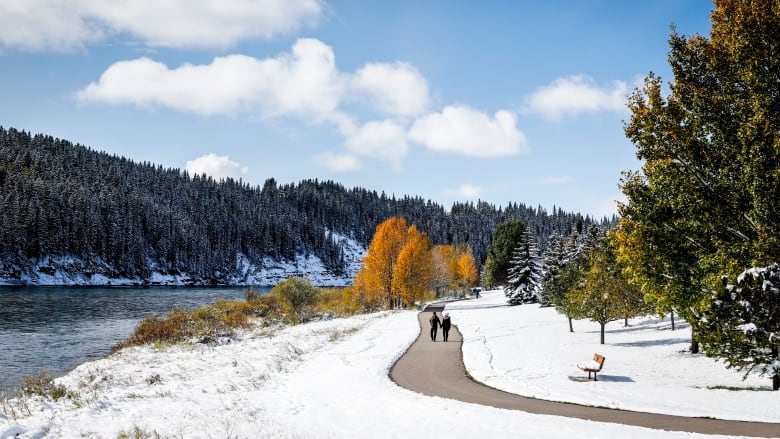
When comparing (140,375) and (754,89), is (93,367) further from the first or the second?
(754,89)

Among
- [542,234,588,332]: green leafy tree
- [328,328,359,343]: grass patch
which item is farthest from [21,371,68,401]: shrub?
[542,234,588,332]: green leafy tree

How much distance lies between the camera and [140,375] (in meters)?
21.9

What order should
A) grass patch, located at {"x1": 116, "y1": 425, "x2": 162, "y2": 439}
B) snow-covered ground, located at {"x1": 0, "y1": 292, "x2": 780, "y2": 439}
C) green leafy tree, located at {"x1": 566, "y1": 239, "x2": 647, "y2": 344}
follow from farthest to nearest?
green leafy tree, located at {"x1": 566, "y1": 239, "x2": 647, "y2": 344} < snow-covered ground, located at {"x1": 0, "y1": 292, "x2": 780, "y2": 439} < grass patch, located at {"x1": 116, "y1": 425, "x2": 162, "y2": 439}

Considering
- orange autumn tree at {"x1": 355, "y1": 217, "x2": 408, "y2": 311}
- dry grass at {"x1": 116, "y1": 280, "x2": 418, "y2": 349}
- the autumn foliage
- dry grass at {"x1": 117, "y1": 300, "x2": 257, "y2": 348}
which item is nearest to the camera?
dry grass at {"x1": 117, "y1": 300, "x2": 257, "y2": 348}

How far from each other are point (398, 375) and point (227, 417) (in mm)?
7785

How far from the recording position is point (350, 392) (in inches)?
648

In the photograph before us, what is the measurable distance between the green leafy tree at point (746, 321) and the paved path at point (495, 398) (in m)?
2.66

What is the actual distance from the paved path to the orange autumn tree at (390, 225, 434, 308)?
3078 cm

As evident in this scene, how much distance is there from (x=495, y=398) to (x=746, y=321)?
7835 millimetres

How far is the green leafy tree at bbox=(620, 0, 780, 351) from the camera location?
14.1 metres

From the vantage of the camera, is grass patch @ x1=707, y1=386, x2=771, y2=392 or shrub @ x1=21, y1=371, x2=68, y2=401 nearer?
grass patch @ x1=707, y1=386, x2=771, y2=392

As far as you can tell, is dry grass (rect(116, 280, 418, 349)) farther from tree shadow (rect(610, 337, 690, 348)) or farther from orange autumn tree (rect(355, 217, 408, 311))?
tree shadow (rect(610, 337, 690, 348))

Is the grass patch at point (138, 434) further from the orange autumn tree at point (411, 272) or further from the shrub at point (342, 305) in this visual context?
the orange autumn tree at point (411, 272)

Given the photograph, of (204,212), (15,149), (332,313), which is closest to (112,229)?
(204,212)
